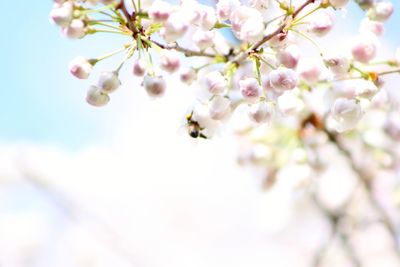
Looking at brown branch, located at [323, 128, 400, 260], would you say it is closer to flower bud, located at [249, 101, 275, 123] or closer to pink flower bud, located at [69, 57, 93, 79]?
flower bud, located at [249, 101, 275, 123]

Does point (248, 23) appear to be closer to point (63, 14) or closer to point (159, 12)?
point (159, 12)

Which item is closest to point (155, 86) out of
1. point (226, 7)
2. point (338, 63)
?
point (226, 7)

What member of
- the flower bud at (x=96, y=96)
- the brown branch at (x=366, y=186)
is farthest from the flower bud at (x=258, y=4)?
the brown branch at (x=366, y=186)

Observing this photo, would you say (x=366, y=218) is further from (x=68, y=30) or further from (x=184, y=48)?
(x=68, y=30)

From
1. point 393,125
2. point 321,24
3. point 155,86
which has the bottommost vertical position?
point 155,86

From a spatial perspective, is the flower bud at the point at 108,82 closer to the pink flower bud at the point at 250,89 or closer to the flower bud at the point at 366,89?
the pink flower bud at the point at 250,89
